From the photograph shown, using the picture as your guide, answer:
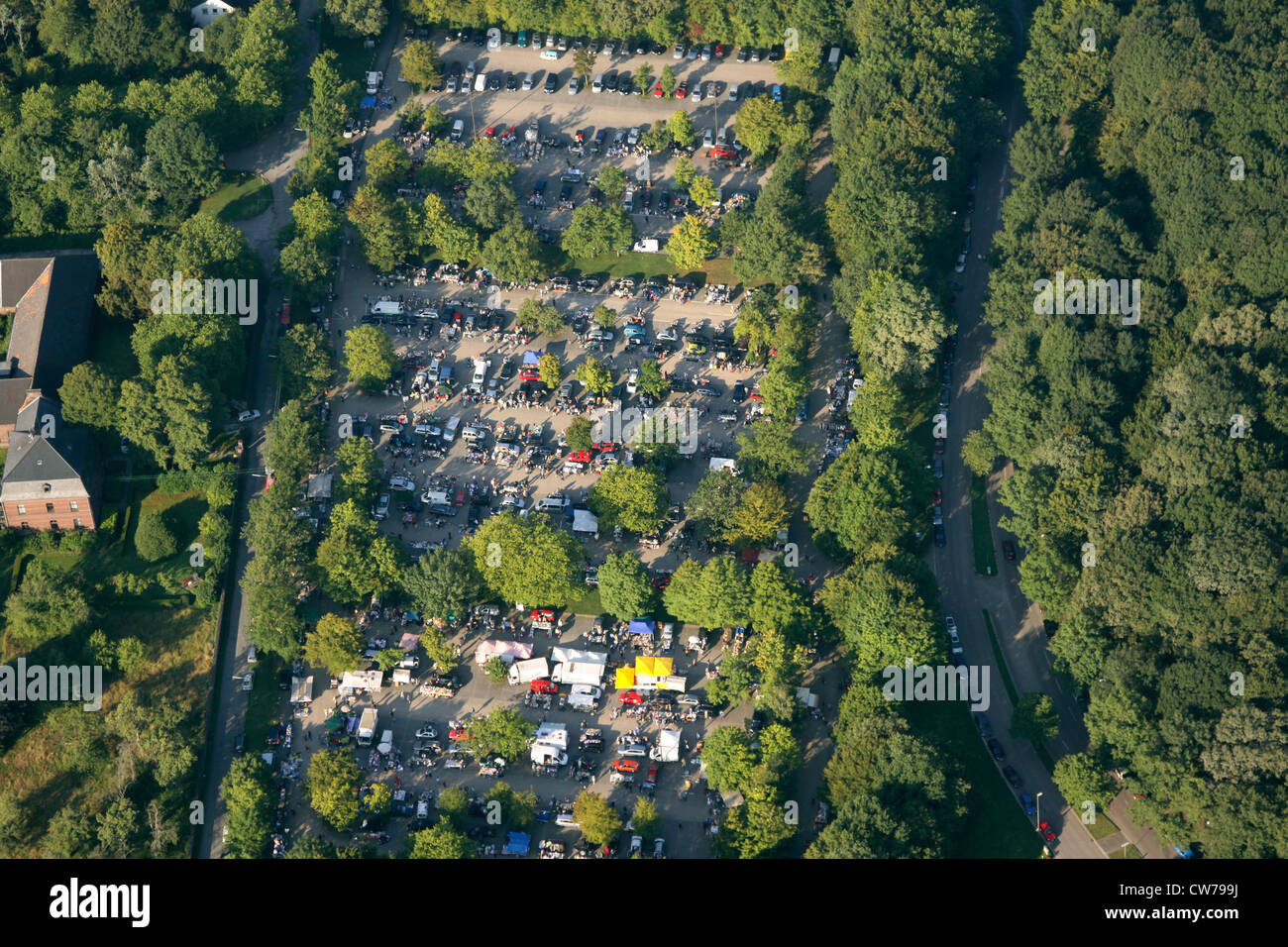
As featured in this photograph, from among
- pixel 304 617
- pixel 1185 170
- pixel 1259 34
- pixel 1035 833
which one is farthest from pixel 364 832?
pixel 1259 34

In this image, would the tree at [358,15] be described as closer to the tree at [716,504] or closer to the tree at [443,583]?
the tree at [443,583]

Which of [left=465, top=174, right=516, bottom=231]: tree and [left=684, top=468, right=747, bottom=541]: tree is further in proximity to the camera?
[left=465, top=174, right=516, bottom=231]: tree

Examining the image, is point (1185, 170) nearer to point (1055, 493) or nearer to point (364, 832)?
point (1055, 493)

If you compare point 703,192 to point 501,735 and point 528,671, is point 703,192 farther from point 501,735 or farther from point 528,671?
point 501,735

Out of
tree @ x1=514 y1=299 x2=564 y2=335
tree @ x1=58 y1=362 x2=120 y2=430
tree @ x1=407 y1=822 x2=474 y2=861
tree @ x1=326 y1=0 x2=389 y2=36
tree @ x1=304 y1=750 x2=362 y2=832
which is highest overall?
tree @ x1=326 y1=0 x2=389 y2=36

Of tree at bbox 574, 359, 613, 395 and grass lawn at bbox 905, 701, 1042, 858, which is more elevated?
tree at bbox 574, 359, 613, 395

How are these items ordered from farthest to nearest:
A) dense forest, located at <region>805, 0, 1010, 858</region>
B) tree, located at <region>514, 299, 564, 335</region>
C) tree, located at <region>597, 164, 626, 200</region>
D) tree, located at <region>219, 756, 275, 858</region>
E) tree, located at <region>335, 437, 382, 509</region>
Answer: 1. tree, located at <region>597, 164, 626, 200</region>
2. tree, located at <region>514, 299, 564, 335</region>
3. tree, located at <region>335, 437, 382, 509</region>
4. tree, located at <region>219, 756, 275, 858</region>
5. dense forest, located at <region>805, 0, 1010, 858</region>

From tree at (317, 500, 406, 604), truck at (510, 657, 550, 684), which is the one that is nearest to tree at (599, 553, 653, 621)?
truck at (510, 657, 550, 684)

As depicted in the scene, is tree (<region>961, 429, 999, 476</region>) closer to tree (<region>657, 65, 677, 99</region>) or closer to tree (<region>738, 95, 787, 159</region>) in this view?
tree (<region>738, 95, 787, 159</region>)
